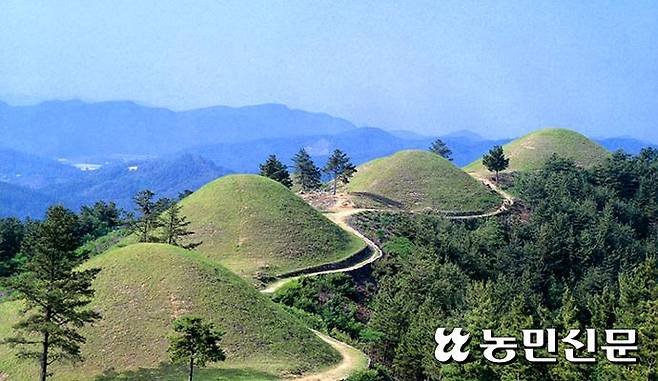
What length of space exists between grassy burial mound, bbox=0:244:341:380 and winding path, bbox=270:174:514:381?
108cm

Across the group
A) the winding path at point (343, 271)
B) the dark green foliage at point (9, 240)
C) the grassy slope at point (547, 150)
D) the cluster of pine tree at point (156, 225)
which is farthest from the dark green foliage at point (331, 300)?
the grassy slope at point (547, 150)

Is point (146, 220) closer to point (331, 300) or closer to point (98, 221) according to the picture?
point (331, 300)

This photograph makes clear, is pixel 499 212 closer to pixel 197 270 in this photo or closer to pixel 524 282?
pixel 524 282

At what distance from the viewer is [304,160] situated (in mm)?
104438

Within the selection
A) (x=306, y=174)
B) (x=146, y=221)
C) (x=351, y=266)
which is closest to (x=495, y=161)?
(x=306, y=174)

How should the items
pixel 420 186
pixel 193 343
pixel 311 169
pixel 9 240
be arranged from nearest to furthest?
pixel 193 343 < pixel 9 240 < pixel 420 186 < pixel 311 169

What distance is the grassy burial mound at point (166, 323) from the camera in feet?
129

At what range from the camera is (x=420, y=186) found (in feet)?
340

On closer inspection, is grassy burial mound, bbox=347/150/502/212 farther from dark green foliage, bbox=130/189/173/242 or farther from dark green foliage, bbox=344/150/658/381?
dark green foliage, bbox=130/189/173/242

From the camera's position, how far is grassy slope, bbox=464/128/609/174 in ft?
411

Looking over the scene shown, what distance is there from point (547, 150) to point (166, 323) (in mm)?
105352

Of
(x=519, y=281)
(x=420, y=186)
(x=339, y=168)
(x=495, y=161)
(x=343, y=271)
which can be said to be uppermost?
(x=495, y=161)

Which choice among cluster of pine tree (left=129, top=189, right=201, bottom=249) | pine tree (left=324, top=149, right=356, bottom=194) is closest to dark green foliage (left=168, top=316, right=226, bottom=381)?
cluster of pine tree (left=129, top=189, right=201, bottom=249)

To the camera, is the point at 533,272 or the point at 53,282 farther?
the point at 533,272
